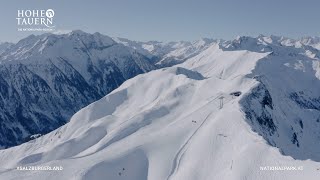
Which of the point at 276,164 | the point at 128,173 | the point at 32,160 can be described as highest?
the point at 276,164

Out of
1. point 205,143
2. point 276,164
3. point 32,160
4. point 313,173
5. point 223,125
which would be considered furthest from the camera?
point 32,160

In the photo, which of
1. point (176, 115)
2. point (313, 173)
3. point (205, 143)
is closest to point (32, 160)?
point (176, 115)

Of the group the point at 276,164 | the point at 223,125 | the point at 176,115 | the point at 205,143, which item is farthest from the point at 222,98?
the point at 276,164

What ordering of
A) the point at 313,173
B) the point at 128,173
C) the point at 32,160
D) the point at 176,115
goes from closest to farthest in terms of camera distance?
the point at 313,173, the point at 128,173, the point at 32,160, the point at 176,115

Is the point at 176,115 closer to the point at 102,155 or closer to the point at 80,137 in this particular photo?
the point at 80,137

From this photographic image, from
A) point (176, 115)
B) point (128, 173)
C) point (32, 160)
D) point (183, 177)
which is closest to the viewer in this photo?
point (183, 177)

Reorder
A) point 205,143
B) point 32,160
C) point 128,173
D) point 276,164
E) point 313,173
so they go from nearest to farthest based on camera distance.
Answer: point 313,173 < point 276,164 < point 128,173 < point 205,143 < point 32,160

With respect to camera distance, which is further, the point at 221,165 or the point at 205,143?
the point at 205,143

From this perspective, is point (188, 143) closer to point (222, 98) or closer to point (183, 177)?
point (183, 177)

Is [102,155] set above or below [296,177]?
below
